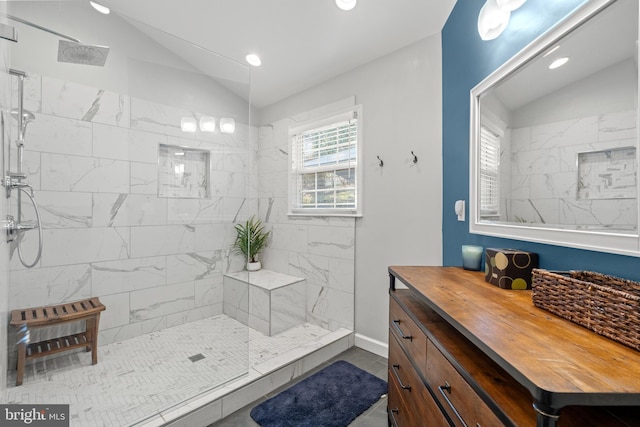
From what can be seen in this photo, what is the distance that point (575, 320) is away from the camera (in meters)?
0.77

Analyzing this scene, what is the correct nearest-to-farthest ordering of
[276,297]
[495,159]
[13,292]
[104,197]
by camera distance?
[495,159] < [13,292] < [104,197] < [276,297]

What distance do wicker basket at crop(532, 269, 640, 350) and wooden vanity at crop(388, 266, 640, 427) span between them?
0.03 metres

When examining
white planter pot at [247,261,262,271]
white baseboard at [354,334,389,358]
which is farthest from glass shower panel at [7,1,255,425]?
white baseboard at [354,334,389,358]

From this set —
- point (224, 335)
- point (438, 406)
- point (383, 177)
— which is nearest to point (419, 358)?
point (438, 406)

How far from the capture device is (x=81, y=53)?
2.06 meters

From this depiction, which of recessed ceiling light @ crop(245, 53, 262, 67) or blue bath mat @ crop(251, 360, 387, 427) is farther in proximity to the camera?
recessed ceiling light @ crop(245, 53, 262, 67)

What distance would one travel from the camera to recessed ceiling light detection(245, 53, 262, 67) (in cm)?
272

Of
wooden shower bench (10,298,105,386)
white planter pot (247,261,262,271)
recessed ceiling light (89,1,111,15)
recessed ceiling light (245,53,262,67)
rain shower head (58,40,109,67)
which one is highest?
recessed ceiling light (89,1,111,15)

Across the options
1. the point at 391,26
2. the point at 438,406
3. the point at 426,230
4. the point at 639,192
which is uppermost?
→ the point at 391,26

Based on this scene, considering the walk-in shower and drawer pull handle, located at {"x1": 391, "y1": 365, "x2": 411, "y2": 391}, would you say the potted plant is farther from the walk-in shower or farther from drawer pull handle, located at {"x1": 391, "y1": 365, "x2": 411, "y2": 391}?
drawer pull handle, located at {"x1": 391, "y1": 365, "x2": 411, "y2": 391}

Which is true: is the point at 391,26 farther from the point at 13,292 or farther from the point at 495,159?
the point at 13,292

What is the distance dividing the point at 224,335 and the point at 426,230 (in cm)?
198

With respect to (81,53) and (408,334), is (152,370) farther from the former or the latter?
(81,53)

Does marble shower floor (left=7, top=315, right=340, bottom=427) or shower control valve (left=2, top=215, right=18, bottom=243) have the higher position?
shower control valve (left=2, top=215, right=18, bottom=243)
